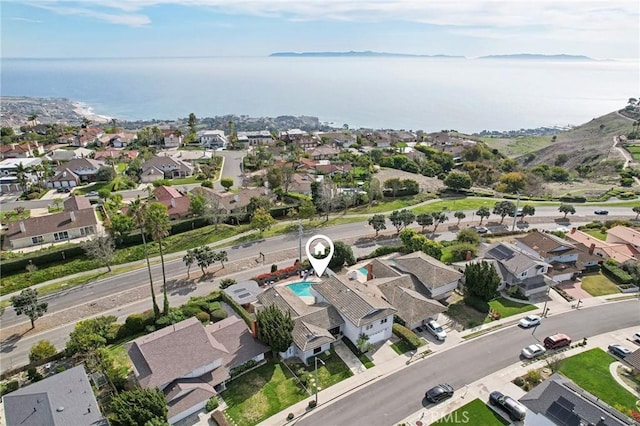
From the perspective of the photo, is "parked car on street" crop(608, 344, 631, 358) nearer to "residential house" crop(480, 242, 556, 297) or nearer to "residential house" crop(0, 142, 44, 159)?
"residential house" crop(480, 242, 556, 297)

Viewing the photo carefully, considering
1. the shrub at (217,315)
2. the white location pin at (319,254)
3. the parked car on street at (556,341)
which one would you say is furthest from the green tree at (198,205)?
the parked car on street at (556,341)

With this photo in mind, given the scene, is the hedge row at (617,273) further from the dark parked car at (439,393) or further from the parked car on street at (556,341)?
the dark parked car at (439,393)

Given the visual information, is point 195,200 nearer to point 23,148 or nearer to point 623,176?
point 23,148

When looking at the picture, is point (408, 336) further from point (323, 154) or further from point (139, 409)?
point (323, 154)

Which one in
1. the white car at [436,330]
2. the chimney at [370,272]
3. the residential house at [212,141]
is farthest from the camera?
the residential house at [212,141]

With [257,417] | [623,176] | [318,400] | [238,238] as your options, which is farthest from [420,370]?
[623,176]

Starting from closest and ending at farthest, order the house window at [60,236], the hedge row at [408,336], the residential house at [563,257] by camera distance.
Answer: the hedge row at [408,336] → the residential house at [563,257] → the house window at [60,236]

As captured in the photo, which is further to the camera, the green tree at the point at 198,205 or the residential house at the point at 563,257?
the green tree at the point at 198,205
